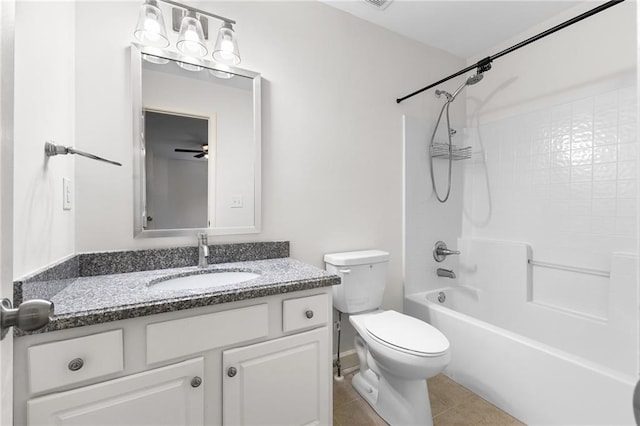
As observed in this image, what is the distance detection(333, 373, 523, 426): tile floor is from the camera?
1493 mm

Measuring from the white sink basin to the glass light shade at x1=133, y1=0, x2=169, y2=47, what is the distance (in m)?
1.09

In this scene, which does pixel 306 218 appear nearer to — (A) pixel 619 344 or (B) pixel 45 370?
(B) pixel 45 370

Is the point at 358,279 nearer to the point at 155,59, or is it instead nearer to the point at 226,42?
the point at 226,42

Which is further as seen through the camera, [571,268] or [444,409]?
[571,268]

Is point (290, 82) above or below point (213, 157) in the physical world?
above

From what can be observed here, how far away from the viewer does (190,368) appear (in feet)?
3.17

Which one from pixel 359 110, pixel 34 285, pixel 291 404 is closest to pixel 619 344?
pixel 291 404

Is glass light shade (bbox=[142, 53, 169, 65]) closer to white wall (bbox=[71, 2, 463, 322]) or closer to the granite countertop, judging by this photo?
white wall (bbox=[71, 2, 463, 322])

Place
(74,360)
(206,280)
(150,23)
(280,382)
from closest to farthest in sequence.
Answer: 1. (74,360)
2. (280,382)
3. (150,23)
4. (206,280)

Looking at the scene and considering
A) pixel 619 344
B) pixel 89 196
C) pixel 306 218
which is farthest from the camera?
pixel 306 218

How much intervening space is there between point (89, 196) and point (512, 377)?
2245 mm

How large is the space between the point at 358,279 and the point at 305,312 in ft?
2.04

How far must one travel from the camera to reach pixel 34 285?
2.73ft

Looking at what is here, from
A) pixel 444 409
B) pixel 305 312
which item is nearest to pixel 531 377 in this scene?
pixel 444 409
